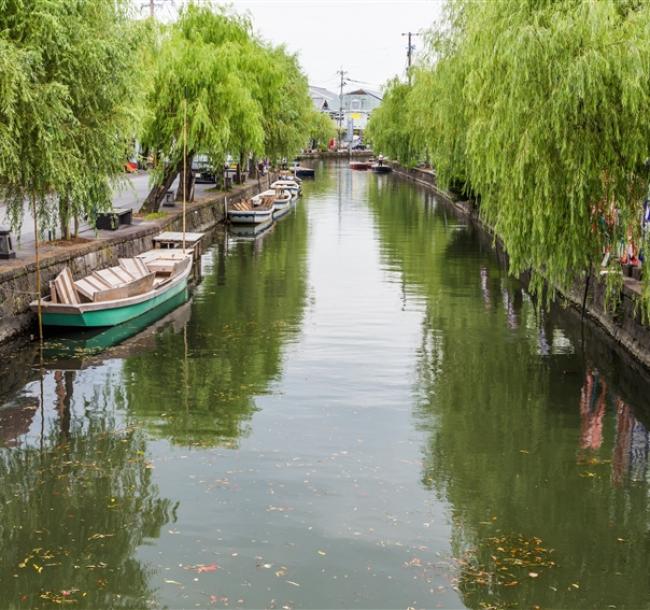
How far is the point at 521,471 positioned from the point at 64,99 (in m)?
11.2

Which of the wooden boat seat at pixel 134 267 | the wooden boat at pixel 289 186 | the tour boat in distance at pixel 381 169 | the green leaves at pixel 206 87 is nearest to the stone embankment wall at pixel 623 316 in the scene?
the wooden boat seat at pixel 134 267

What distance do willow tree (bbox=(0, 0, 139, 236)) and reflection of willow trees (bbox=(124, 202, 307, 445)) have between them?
12.3 ft

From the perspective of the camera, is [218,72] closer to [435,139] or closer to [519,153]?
[435,139]

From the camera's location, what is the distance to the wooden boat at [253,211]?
4316 cm

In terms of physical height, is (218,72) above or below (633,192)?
above

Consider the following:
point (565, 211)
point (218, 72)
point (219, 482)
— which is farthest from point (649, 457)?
point (218, 72)

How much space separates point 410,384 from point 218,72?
21.2 m

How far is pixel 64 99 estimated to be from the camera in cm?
1844

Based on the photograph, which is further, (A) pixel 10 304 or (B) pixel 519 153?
(A) pixel 10 304

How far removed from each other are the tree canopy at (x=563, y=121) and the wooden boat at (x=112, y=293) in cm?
836

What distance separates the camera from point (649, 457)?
1337cm

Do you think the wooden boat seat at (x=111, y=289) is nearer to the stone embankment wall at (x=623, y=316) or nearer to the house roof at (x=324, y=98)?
the stone embankment wall at (x=623, y=316)

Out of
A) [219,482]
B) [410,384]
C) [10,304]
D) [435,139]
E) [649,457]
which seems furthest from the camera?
[435,139]

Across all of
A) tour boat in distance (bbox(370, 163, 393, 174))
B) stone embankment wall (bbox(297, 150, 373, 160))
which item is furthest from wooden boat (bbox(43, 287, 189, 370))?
stone embankment wall (bbox(297, 150, 373, 160))
